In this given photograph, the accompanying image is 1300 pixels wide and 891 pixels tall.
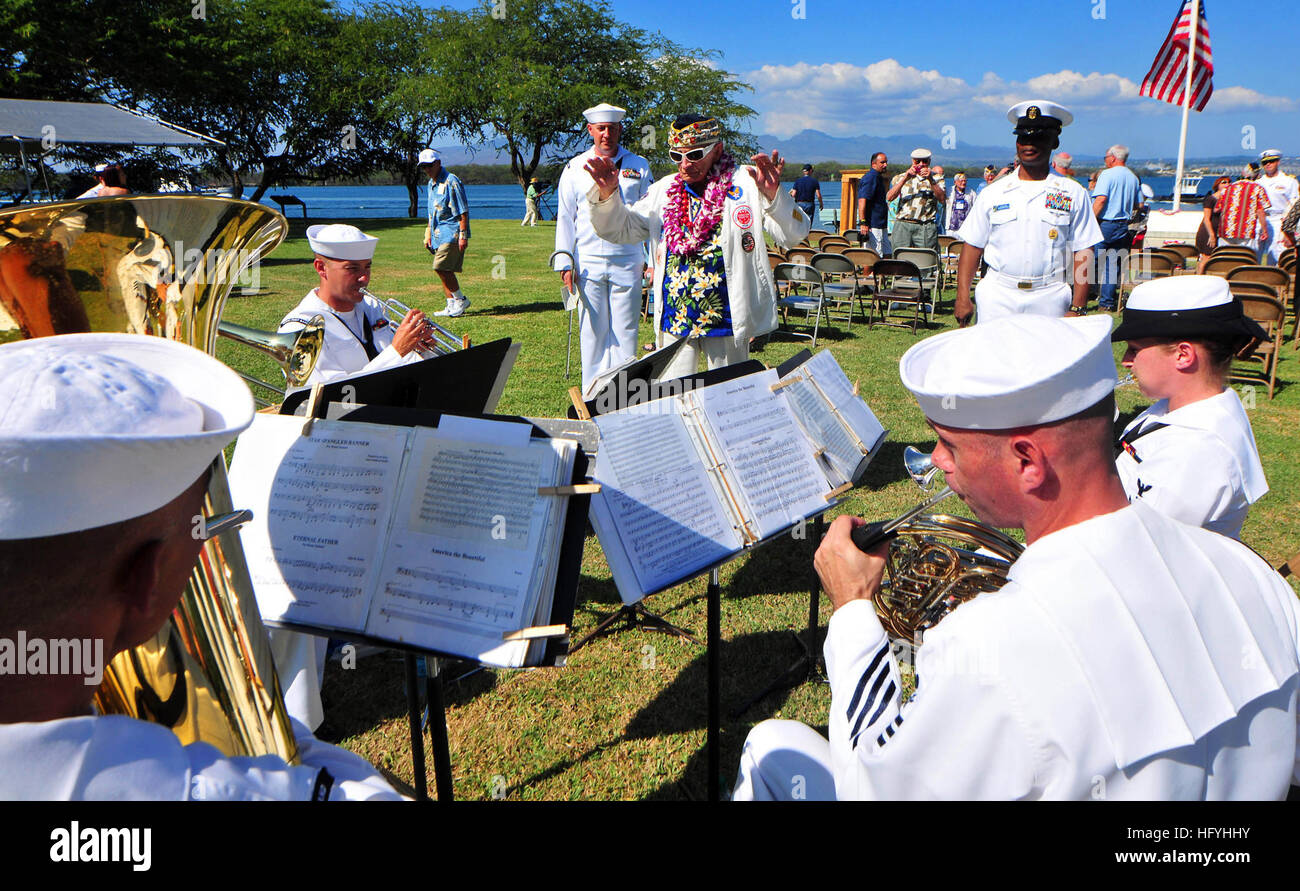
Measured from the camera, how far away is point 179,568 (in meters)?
1.25

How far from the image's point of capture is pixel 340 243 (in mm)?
4102

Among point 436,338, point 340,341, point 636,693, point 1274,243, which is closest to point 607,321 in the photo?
point 436,338

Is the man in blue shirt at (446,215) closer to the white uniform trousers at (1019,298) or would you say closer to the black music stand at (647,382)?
the white uniform trousers at (1019,298)

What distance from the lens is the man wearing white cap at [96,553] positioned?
103cm

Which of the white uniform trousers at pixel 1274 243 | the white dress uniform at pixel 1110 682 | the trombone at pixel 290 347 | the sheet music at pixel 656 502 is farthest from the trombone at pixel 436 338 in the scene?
the white uniform trousers at pixel 1274 243

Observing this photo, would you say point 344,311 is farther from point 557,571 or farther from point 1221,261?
point 1221,261

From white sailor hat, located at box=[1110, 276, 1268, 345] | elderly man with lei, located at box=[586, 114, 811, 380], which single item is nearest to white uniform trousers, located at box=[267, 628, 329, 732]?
elderly man with lei, located at box=[586, 114, 811, 380]

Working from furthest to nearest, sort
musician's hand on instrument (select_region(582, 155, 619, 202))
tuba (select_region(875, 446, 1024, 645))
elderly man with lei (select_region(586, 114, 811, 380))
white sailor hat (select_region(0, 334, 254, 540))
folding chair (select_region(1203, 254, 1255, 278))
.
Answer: folding chair (select_region(1203, 254, 1255, 278))
elderly man with lei (select_region(586, 114, 811, 380))
musician's hand on instrument (select_region(582, 155, 619, 202))
tuba (select_region(875, 446, 1024, 645))
white sailor hat (select_region(0, 334, 254, 540))

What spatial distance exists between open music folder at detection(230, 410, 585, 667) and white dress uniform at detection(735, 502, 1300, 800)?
907mm

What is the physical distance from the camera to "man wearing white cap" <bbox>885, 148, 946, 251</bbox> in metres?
13.1


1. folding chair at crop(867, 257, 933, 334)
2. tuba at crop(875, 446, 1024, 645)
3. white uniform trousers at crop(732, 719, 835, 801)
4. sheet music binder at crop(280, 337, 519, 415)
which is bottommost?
white uniform trousers at crop(732, 719, 835, 801)

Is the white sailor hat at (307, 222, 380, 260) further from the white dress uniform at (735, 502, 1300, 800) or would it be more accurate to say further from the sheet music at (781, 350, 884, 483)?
the white dress uniform at (735, 502, 1300, 800)

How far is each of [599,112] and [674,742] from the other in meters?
4.95

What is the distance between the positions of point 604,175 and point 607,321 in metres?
2.33
